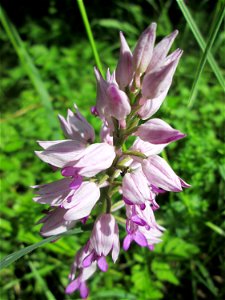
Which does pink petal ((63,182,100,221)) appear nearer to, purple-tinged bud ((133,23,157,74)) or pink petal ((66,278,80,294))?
purple-tinged bud ((133,23,157,74))

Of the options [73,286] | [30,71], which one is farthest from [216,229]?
[30,71]

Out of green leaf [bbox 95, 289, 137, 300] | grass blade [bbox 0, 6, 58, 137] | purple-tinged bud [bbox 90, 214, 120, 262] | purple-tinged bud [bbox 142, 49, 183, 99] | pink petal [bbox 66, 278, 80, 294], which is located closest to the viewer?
purple-tinged bud [bbox 142, 49, 183, 99]

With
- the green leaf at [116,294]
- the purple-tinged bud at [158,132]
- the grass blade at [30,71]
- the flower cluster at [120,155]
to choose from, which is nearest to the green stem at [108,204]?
the flower cluster at [120,155]

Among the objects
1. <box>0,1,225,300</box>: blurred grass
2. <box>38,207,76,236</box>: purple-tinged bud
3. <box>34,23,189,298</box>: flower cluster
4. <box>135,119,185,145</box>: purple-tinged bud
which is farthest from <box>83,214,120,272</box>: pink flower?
<box>135,119,185,145</box>: purple-tinged bud

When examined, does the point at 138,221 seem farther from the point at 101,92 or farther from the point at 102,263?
the point at 101,92

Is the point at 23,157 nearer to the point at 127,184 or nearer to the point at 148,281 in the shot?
the point at 148,281

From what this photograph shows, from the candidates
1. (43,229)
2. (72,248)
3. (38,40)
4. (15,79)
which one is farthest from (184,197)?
(38,40)
